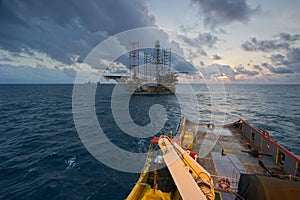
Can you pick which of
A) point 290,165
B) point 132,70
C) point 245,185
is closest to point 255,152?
point 290,165

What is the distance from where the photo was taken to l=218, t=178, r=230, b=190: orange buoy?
28.3 ft

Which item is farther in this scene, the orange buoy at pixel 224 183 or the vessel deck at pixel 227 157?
the vessel deck at pixel 227 157

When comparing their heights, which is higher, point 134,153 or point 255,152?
point 255,152

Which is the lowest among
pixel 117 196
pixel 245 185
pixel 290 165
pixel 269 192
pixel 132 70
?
pixel 117 196

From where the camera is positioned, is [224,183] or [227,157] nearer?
[224,183]

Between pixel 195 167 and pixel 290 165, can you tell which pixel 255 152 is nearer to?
pixel 290 165

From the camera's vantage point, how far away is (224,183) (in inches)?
352

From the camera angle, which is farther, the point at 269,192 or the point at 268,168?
the point at 268,168

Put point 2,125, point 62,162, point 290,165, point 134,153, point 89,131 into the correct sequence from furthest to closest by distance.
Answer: point 2,125 < point 89,131 < point 134,153 < point 62,162 < point 290,165

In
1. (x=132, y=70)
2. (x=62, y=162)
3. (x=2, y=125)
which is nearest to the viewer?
(x=62, y=162)

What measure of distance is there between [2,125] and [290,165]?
41.4m

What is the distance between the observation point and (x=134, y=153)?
18.1 metres

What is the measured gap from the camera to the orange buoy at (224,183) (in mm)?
8625

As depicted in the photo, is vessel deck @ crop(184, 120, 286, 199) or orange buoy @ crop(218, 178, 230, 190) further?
vessel deck @ crop(184, 120, 286, 199)
